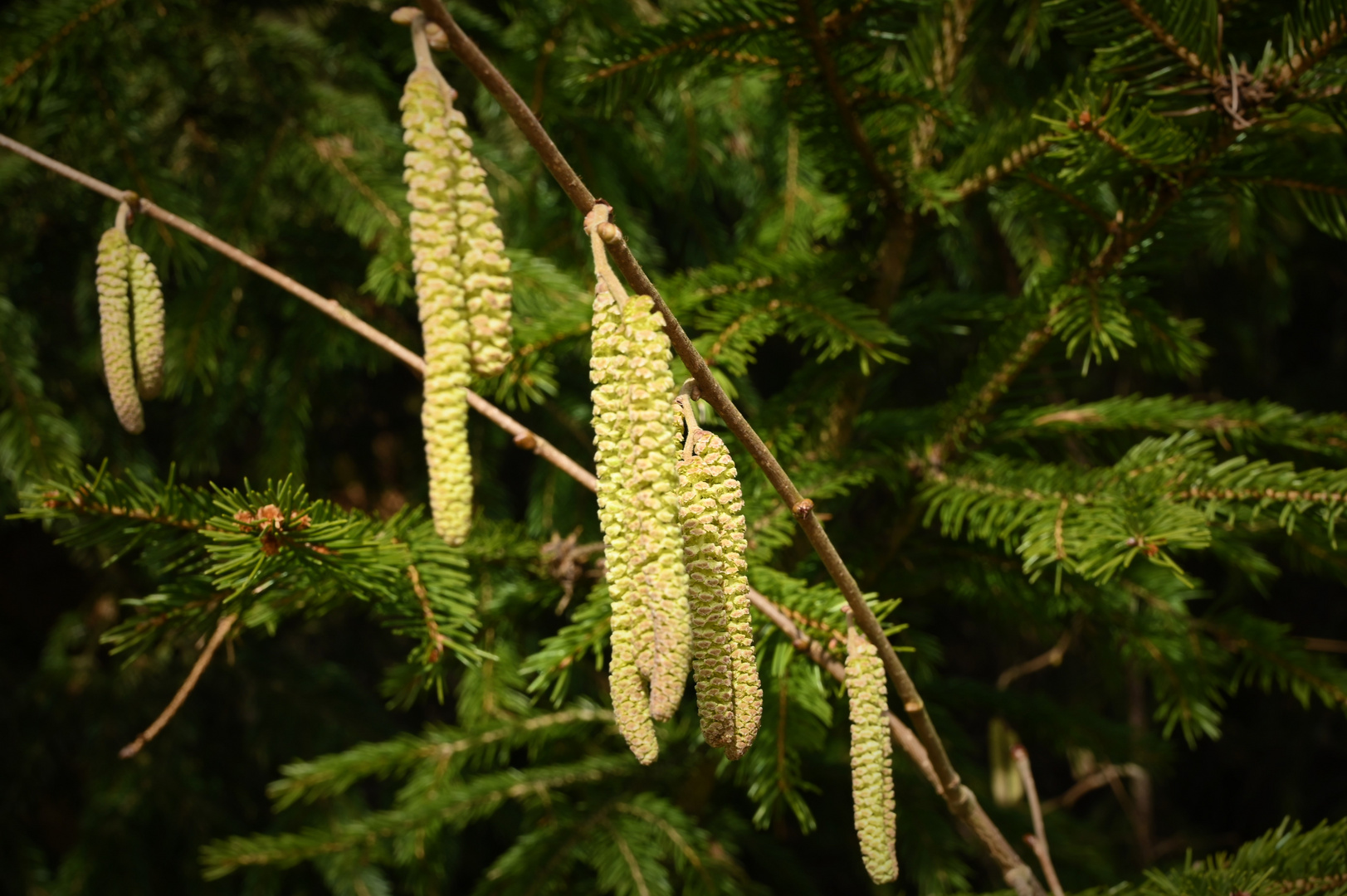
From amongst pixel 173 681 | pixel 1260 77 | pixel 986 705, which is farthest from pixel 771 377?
pixel 173 681

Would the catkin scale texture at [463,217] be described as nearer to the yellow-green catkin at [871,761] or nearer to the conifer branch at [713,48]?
the yellow-green catkin at [871,761]

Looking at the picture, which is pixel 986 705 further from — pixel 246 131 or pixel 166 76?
pixel 166 76

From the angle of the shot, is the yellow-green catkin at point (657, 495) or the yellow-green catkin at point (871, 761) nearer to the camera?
the yellow-green catkin at point (657, 495)

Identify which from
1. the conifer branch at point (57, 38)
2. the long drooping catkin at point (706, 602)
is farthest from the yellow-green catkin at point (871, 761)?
the conifer branch at point (57, 38)

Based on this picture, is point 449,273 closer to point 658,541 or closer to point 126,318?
point 658,541

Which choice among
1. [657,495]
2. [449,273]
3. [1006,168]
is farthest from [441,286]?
[1006,168]
